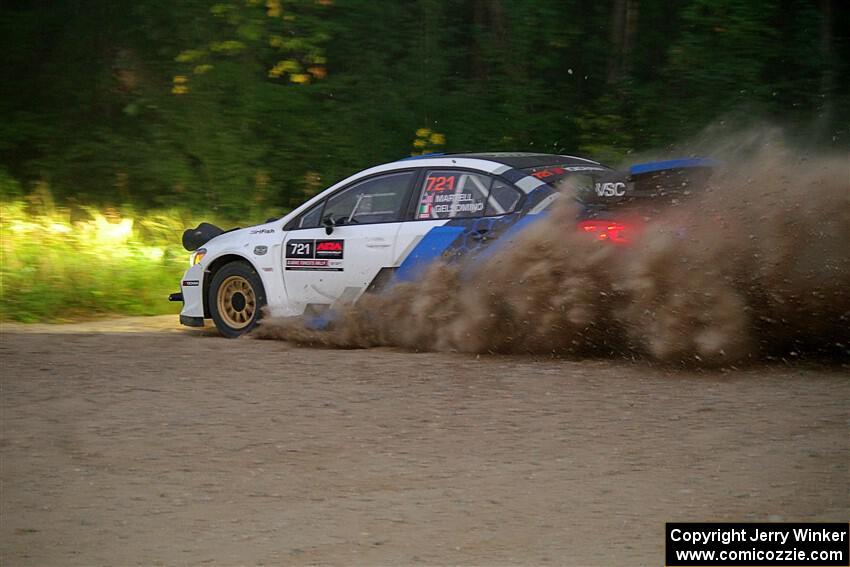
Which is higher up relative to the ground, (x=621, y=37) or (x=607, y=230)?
(x=621, y=37)

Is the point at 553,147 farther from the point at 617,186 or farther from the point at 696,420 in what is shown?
the point at 696,420

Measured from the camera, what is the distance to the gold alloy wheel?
10.0 meters

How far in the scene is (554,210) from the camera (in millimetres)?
8367

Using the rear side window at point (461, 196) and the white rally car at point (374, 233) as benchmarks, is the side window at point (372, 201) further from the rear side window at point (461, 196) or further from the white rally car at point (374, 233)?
the rear side window at point (461, 196)

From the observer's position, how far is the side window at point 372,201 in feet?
30.5

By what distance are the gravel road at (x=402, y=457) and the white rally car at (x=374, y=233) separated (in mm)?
1035

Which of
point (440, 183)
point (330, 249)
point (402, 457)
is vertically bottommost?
point (402, 457)

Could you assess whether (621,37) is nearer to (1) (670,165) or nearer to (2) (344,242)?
(2) (344,242)

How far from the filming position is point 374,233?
9.22 m

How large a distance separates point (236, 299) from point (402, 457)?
15.4 ft

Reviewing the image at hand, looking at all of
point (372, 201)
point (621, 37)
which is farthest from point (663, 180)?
point (621, 37)

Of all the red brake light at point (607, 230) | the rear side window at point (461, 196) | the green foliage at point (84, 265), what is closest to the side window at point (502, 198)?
the rear side window at point (461, 196)

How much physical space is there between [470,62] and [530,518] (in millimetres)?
14749

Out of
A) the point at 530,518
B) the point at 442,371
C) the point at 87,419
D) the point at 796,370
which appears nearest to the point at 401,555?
the point at 530,518
